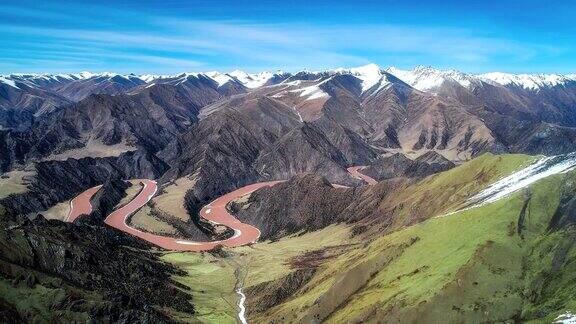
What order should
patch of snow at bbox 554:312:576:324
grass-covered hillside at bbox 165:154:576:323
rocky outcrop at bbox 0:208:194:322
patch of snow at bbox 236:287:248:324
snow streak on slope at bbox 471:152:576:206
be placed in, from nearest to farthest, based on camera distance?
patch of snow at bbox 554:312:576:324 → grass-covered hillside at bbox 165:154:576:323 → rocky outcrop at bbox 0:208:194:322 → snow streak on slope at bbox 471:152:576:206 → patch of snow at bbox 236:287:248:324

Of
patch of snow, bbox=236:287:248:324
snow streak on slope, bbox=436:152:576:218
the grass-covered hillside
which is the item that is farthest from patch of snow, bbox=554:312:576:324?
patch of snow, bbox=236:287:248:324

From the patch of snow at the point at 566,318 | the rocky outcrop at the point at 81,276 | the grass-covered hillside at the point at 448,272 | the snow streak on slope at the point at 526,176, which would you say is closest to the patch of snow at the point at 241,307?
the grass-covered hillside at the point at 448,272

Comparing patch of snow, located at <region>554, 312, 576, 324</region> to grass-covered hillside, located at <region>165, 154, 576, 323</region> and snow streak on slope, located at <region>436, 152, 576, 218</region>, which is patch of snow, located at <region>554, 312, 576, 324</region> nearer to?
grass-covered hillside, located at <region>165, 154, 576, 323</region>

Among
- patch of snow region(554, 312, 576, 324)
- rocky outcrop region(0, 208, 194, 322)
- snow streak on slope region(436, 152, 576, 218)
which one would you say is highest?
snow streak on slope region(436, 152, 576, 218)

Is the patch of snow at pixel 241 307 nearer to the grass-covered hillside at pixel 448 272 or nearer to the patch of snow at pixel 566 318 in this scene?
the grass-covered hillside at pixel 448 272

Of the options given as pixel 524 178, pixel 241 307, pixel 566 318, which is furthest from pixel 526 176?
pixel 241 307

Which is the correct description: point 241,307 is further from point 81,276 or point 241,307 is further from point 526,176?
point 526,176

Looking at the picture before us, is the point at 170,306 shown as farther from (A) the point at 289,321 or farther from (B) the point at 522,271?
(B) the point at 522,271

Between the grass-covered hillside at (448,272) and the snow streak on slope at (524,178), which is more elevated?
the snow streak on slope at (524,178)

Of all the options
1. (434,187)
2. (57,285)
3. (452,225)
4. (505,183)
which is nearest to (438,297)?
(452,225)

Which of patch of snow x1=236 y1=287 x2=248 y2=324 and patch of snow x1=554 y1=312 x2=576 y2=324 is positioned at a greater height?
patch of snow x1=554 y1=312 x2=576 y2=324

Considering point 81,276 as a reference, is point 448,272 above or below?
above

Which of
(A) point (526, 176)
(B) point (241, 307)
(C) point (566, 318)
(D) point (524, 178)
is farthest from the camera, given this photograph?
(B) point (241, 307)
